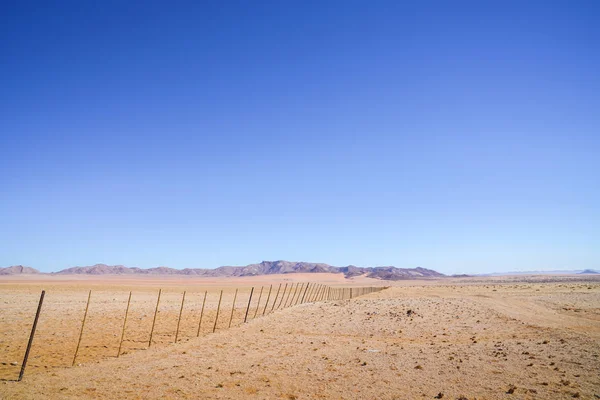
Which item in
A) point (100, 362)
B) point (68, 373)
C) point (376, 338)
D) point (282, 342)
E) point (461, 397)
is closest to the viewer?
point (461, 397)

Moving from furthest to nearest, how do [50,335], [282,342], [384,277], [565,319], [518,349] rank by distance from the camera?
1. [384,277]
2. [565,319]
3. [50,335]
4. [282,342]
5. [518,349]

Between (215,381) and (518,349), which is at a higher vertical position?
(518,349)

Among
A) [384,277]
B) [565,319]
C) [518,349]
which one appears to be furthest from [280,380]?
[384,277]

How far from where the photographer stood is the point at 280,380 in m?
10.7

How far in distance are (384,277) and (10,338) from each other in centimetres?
18499

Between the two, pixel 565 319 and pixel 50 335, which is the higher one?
pixel 565 319

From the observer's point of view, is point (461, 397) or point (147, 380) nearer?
point (461, 397)

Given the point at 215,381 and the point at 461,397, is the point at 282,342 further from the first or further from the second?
the point at 461,397

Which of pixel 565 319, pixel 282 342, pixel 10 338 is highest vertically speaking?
pixel 565 319

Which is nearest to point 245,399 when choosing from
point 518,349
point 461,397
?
point 461,397

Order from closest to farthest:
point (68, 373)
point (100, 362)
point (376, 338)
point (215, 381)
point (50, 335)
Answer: point (215, 381), point (68, 373), point (100, 362), point (376, 338), point (50, 335)

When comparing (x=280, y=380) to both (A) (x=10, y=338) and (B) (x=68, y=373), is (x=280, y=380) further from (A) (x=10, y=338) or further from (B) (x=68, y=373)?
(A) (x=10, y=338)

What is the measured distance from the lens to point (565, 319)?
23.0m

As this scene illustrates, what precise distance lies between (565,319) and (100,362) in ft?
82.9
